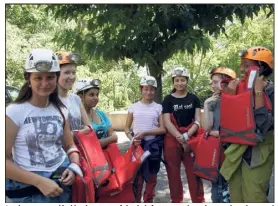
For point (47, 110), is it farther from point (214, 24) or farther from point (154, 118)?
point (214, 24)

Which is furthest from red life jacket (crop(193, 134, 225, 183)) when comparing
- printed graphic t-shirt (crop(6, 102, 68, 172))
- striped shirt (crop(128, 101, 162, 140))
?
printed graphic t-shirt (crop(6, 102, 68, 172))

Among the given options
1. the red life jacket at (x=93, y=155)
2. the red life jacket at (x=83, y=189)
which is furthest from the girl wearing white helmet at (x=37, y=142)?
the red life jacket at (x=93, y=155)

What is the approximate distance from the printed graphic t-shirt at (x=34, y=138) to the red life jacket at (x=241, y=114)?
1459 millimetres

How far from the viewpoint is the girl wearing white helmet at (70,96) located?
3.04 meters

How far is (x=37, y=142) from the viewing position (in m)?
2.25

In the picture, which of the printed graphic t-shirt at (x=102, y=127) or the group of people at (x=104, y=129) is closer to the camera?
the group of people at (x=104, y=129)

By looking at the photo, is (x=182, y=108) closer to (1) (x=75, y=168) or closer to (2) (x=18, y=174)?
(1) (x=75, y=168)

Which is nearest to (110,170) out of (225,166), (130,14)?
(225,166)

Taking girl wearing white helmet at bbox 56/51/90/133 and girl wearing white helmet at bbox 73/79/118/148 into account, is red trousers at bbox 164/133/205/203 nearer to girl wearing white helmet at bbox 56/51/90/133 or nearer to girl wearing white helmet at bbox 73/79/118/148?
girl wearing white helmet at bbox 73/79/118/148

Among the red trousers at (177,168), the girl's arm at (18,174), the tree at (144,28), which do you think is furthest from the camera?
the tree at (144,28)

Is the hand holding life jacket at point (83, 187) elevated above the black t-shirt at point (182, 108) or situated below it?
below

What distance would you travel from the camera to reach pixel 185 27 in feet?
15.4

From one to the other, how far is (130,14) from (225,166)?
7.64 ft

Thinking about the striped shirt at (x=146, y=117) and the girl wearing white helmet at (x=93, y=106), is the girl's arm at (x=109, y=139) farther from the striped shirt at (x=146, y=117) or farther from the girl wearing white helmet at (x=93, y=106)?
the striped shirt at (x=146, y=117)
